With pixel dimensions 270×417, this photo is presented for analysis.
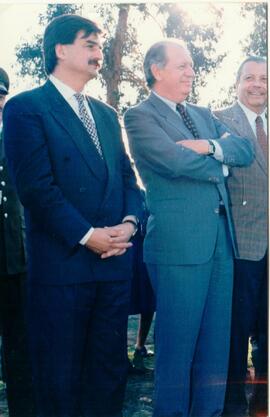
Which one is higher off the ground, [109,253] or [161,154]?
[161,154]

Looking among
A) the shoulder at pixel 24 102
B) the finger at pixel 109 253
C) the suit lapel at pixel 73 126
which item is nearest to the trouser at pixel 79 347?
the finger at pixel 109 253

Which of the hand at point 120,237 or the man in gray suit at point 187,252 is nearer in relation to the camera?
the hand at point 120,237

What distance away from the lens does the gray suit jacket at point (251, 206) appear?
2.57 m

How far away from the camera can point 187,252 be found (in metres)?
2.37

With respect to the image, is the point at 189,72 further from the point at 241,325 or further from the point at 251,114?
the point at 241,325

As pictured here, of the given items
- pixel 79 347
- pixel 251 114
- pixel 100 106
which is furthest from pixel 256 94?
pixel 79 347

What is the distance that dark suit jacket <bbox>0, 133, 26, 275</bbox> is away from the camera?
2398 millimetres

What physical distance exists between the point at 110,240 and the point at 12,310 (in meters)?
0.65

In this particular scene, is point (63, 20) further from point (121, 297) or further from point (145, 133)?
point (121, 297)

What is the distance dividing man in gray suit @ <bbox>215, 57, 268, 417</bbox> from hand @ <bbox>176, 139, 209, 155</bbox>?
0.32 metres

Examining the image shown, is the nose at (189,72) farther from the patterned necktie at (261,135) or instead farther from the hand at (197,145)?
the patterned necktie at (261,135)

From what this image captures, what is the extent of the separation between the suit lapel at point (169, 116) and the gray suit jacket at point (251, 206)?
0.35 meters

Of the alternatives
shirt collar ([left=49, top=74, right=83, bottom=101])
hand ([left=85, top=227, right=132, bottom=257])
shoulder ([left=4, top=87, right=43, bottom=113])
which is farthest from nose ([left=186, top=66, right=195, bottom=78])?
hand ([left=85, top=227, right=132, bottom=257])

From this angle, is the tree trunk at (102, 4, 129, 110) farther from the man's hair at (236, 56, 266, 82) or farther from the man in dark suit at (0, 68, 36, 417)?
the man's hair at (236, 56, 266, 82)
